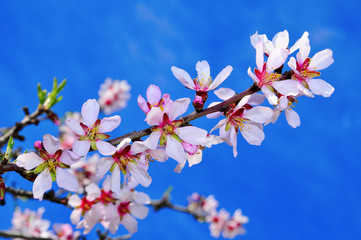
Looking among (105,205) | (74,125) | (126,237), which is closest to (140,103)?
(74,125)

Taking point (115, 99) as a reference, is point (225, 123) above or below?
below

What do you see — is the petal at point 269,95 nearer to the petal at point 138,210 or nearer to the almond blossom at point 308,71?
the almond blossom at point 308,71

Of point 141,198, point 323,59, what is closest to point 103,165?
point 141,198

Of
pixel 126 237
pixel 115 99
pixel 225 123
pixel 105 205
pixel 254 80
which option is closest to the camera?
pixel 254 80

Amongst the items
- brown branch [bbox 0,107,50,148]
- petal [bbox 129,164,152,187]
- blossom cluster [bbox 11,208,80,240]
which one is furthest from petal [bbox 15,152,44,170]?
blossom cluster [bbox 11,208,80,240]

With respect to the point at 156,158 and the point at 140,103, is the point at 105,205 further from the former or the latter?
the point at 140,103

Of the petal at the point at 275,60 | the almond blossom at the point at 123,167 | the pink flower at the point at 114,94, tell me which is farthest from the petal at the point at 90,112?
the pink flower at the point at 114,94
